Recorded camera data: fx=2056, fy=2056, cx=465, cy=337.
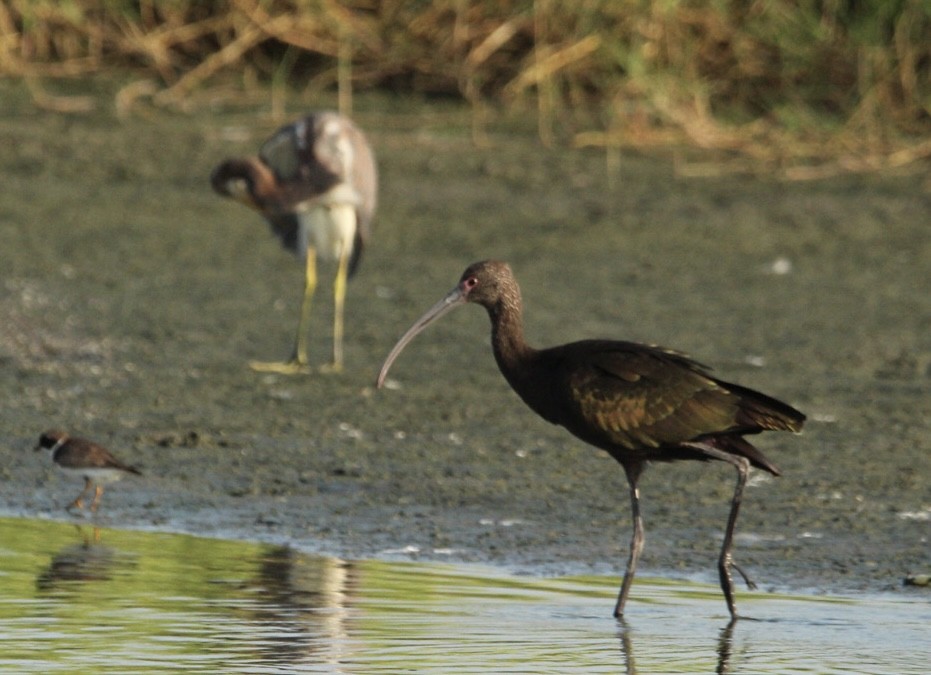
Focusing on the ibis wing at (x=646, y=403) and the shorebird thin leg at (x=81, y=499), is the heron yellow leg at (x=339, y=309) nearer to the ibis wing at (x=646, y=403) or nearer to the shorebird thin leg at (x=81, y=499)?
the shorebird thin leg at (x=81, y=499)

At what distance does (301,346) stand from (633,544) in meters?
4.02

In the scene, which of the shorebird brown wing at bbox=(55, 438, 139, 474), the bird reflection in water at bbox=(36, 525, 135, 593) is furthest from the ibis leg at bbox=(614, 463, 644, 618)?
the shorebird brown wing at bbox=(55, 438, 139, 474)

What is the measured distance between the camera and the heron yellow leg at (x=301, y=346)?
9672 mm

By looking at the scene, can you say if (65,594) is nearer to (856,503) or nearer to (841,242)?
(856,503)

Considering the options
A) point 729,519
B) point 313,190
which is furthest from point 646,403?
point 313,190

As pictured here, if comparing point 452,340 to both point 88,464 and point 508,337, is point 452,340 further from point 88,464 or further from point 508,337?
point 508,337

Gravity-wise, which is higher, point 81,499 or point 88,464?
point 88,464

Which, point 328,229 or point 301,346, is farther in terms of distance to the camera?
point 328,229

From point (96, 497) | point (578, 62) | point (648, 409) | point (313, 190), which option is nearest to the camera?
point (648, 409)

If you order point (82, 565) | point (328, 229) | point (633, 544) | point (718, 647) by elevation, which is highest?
point (328, 229)

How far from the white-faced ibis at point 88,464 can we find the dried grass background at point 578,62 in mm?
6154

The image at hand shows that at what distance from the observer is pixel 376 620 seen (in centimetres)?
598

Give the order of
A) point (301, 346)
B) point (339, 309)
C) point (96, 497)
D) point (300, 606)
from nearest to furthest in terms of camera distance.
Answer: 1. point (300, 606)
2. point (96, 497)
3. point (301, 346)
4. point (339, 309)

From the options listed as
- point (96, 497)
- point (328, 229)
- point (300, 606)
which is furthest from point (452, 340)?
point (300, 606)
